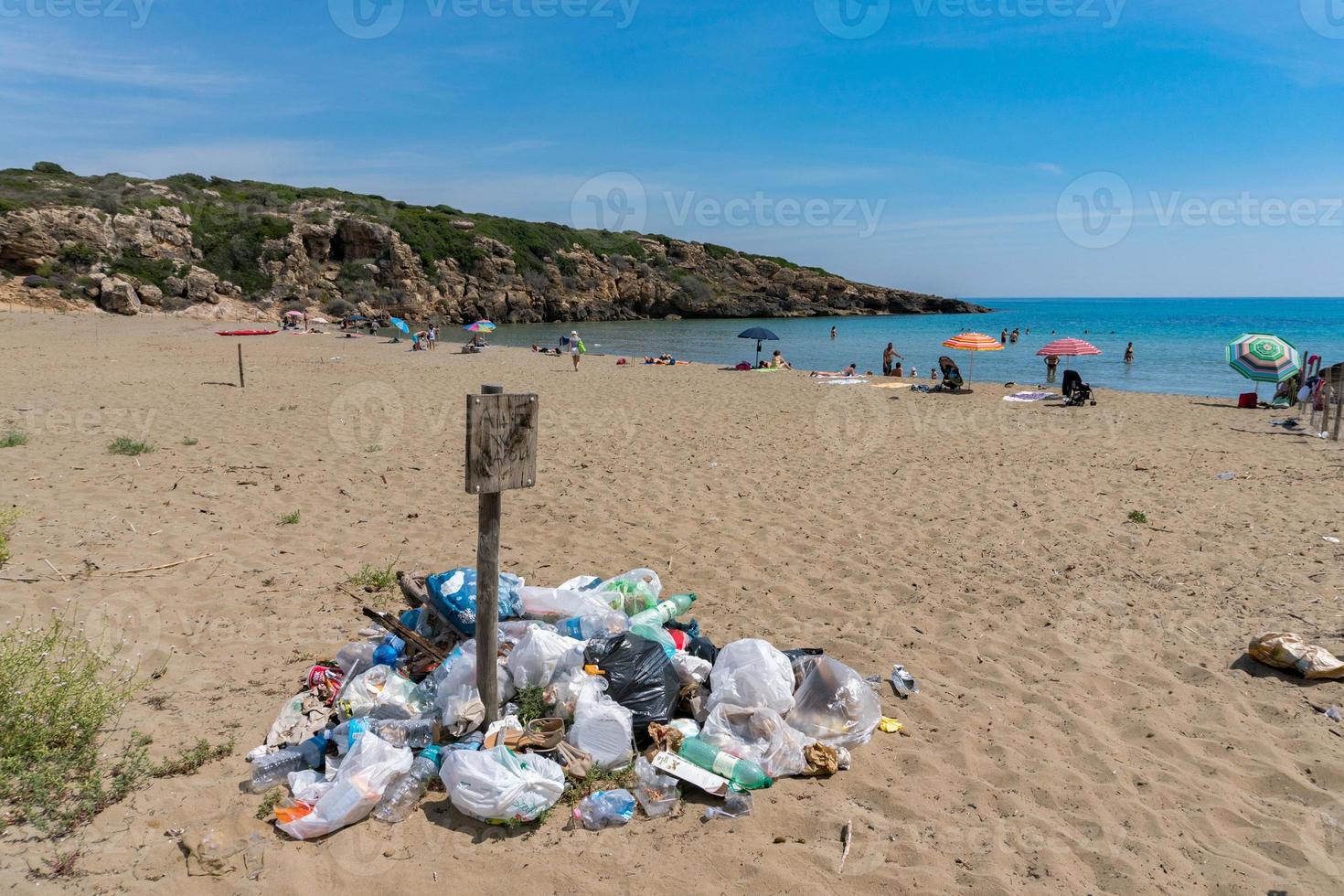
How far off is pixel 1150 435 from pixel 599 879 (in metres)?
12.6

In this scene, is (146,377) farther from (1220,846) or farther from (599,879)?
(1220,846)

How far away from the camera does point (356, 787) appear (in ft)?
10.2

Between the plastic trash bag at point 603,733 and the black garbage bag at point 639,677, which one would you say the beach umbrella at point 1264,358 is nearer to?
the black garbage bag at point 639,677

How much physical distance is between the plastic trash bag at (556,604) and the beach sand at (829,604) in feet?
2.88

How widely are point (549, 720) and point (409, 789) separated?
668 mm

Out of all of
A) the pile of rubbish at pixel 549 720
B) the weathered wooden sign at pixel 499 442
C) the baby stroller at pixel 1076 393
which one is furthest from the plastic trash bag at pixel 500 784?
the baby stroller at pixel 1076 393

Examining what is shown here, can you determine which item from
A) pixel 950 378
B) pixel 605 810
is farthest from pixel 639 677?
pixel 950 378

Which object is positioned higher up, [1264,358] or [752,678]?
[1264,358]

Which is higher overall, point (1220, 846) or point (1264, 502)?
point (1264, 502)

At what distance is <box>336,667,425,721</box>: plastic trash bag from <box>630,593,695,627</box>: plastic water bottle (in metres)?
1.28

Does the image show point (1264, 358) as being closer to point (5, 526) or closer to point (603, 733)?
point (603, 733)

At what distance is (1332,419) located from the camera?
13320 millimetres

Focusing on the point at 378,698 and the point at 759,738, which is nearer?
the point at 759,738

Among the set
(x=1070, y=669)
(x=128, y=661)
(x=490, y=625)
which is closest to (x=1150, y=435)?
(x=1070, y=669)
